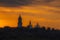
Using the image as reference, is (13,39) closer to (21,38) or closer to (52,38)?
(21,38)

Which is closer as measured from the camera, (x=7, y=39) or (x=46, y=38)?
(x=7, y=39)

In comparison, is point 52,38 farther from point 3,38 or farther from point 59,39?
point 3,38

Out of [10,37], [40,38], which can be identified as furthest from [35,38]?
[10,37]

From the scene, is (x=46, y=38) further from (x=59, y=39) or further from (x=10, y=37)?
(x=10, y=37)

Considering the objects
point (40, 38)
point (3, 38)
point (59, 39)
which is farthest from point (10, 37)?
point (59, 39)

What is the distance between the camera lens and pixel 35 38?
59.9 m

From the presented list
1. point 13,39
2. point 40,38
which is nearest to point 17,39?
point 13,39

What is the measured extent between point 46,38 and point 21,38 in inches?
203

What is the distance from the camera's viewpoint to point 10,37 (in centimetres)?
5966

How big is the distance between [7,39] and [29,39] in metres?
4.21

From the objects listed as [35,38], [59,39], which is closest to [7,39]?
[35,38]

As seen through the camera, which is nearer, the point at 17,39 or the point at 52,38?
the point at 17,39

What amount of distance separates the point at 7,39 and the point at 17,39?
192 centimetres

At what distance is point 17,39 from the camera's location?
57531 millimetres
